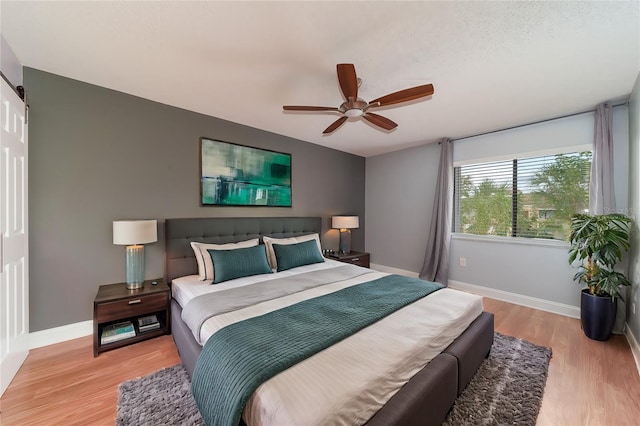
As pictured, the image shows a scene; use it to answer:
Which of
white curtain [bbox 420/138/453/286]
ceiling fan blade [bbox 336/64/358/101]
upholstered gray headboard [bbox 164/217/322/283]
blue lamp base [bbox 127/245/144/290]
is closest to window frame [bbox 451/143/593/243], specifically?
white curtain [bbox 420/138/453/286]

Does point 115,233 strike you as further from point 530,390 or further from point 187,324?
point 530,390

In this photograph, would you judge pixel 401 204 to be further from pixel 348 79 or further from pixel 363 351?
pixel 363 351

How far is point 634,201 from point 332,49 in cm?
325

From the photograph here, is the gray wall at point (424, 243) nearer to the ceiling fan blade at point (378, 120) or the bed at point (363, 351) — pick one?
the bed at point (363, 351)

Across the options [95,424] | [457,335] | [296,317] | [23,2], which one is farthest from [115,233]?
[457,335]

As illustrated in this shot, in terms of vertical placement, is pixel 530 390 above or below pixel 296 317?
below

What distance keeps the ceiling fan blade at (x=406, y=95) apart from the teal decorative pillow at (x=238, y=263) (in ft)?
6.53

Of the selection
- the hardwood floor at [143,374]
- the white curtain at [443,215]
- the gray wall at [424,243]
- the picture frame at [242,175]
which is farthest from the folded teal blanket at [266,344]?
the gray wall at [424,243]

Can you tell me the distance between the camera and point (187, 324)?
195 centimetres

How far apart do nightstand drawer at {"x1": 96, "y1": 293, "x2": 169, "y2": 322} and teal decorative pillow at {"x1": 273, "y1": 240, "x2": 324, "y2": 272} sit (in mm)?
1243

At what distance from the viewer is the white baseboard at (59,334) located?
2221mm

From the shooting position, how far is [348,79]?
A: 1780 mm

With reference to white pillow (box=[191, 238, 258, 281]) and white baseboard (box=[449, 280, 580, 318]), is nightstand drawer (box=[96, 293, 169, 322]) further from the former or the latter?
white baseboard (box=[449, 280, 580, 318])

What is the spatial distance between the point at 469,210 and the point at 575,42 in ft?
8.54
